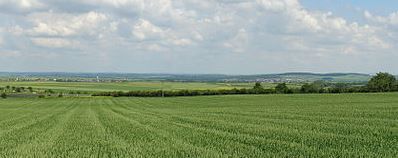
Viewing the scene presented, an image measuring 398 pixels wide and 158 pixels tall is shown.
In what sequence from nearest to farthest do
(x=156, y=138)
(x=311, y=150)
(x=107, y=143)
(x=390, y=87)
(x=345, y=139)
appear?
(x=311, y=150) < (x=345, y=139) < (x=107, y=143) < (x=156, y=138) < (x=390, y=87)

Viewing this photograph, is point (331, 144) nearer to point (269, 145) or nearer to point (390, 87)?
point (269, 145)

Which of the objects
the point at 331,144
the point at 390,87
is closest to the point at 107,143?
the point at 331,144

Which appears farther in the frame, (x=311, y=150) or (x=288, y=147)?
(x=288, y=147)

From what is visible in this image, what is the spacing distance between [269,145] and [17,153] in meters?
6.95

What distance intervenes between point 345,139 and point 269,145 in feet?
8.44

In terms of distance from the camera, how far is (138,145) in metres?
15.0

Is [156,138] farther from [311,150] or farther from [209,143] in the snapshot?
[311,150]

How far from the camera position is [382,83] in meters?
103

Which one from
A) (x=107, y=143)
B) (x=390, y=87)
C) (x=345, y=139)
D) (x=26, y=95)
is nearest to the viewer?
(x=345, y=139)

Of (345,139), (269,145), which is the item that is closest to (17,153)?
(269,145)

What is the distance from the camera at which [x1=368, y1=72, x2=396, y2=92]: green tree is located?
97588 millimetres

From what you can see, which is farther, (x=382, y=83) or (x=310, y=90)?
(x=310, y=90)

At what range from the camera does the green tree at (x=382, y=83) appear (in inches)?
3842

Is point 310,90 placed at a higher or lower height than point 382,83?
lower
